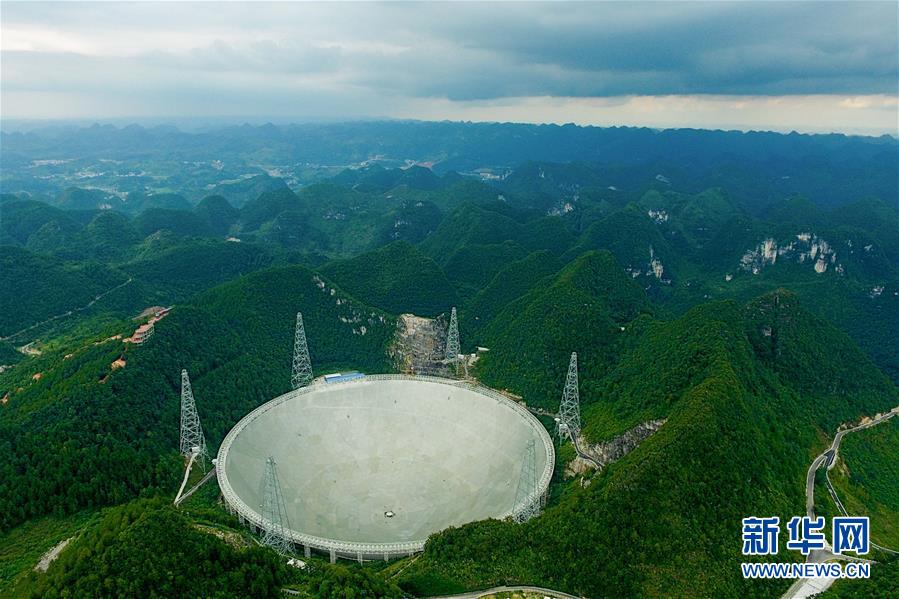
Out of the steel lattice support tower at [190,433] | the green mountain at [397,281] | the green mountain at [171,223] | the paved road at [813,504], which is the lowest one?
the paved road at [813,504]

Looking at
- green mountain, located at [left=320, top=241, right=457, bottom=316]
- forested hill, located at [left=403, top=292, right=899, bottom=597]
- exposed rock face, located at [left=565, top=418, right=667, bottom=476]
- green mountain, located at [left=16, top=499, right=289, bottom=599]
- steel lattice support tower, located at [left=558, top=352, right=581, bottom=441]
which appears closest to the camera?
green mountain, located at [left=16, top=499, right=289, bottom=599]

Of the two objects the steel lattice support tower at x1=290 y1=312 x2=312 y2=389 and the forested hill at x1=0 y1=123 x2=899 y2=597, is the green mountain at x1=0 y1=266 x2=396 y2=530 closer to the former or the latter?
the forested hill at x1=0 y1=123 x2=899 y2=597

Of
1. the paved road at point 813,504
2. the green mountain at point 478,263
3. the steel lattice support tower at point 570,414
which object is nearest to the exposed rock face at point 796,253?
the green mountain at point 478,263

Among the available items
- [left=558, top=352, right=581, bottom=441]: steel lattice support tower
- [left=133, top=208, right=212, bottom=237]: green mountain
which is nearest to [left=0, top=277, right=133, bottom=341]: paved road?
[left=133, top=208, right=212, bottom=237]: green mountain

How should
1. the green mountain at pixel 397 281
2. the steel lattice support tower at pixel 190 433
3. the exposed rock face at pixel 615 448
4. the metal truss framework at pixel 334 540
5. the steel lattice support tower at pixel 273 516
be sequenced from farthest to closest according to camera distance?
the green mountain at pixel 397 281 < the exposed rock face at pixel 615 448 < the steel lattice support tower at pixel 190 433 < the metal truss framework at pixel 334 540 < the steel lattice support tower at pixel 273 516

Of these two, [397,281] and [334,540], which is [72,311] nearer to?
[397,281]

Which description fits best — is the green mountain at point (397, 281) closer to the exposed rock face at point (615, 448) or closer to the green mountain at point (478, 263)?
the green mountain at point (478, 263)

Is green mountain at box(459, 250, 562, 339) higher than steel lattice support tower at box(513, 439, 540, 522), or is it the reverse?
green mountain at box(459, 250, 562, 339)

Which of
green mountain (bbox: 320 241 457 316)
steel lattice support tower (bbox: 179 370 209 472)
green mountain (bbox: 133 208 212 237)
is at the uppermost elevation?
green mountain (bbox: 133 208 212 237)

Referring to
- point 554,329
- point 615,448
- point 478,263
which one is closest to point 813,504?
point 615,448
